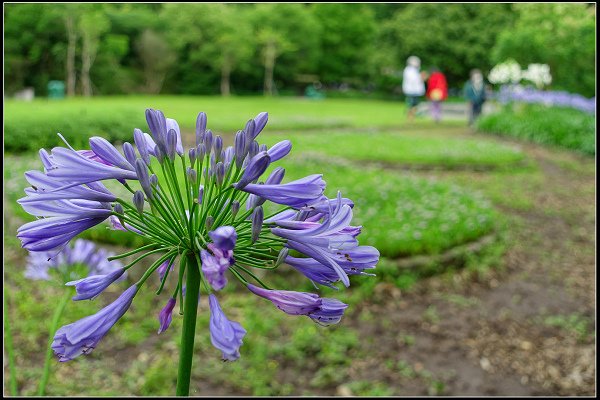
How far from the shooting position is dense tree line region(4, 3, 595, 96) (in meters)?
19.7

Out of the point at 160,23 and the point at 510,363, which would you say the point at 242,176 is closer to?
the point at 510,363

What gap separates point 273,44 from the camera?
39.4 m

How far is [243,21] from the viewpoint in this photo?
37.5 meters

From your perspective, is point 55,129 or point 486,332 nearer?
point 486,332

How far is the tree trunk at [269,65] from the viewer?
3928 centimetres

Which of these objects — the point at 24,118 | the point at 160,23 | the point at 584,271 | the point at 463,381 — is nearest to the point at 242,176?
the point at 463,381

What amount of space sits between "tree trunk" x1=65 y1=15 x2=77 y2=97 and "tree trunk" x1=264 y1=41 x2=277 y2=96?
531 inches

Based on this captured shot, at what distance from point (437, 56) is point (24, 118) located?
28.2 m

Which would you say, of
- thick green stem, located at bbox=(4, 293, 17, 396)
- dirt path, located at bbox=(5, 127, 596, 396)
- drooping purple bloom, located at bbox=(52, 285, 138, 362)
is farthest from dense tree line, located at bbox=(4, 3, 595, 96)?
drooping purple bloom, located at bbox=(52, 285, 138, 362)

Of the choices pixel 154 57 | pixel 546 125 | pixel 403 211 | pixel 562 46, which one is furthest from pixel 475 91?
pixel 154 57

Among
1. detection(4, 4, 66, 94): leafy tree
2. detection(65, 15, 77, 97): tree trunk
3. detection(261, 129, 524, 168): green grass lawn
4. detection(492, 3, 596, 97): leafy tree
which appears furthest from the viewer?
detection(65, 15, 77, 97): tree trunk

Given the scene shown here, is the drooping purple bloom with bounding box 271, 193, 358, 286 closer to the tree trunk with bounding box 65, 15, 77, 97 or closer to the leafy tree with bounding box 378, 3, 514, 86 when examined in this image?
the tree trunk with bounding box 65, 15, 77, 97

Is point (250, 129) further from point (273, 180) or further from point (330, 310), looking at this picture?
point (330, 310)

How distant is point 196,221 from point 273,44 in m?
39.8
